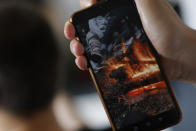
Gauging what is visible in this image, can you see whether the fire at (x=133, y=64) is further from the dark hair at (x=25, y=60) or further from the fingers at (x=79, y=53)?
the dark hair at (x=25, y=60)

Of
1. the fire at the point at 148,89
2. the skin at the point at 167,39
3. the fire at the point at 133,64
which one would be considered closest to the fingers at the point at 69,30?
the skin at the point at 167,39

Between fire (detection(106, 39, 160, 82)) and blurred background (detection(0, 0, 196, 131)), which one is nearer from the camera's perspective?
fire (detection(106, 39, 160, 82))

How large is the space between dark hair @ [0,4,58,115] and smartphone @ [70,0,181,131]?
0.19 m

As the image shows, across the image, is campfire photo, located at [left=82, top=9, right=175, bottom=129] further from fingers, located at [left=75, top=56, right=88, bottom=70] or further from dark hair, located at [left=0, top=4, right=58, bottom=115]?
dark hair, located at [left=0, top=4, right=58, bottom=115]

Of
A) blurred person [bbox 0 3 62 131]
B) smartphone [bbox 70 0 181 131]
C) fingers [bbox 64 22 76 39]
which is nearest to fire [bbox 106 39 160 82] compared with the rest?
smartphone [bbox 70 0 181 131]

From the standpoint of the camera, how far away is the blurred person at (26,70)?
959 millimetres

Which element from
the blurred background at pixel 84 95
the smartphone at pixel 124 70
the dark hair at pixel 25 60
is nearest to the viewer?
the smartphone at pixel 124 70

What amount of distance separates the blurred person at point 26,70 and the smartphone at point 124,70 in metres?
0.19

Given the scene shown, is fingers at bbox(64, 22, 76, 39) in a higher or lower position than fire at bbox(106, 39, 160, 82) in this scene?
higher

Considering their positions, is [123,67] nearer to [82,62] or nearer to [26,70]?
[82,62]

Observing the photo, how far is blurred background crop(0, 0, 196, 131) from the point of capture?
1.13 m

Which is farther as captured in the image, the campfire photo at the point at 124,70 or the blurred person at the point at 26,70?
the blurred person at the point at 26,70

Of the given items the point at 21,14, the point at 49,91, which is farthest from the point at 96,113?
the point at 21,14

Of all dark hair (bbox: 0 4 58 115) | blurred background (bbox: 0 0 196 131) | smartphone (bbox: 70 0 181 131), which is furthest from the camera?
blurred background (bbox: 0 0 196 131)
